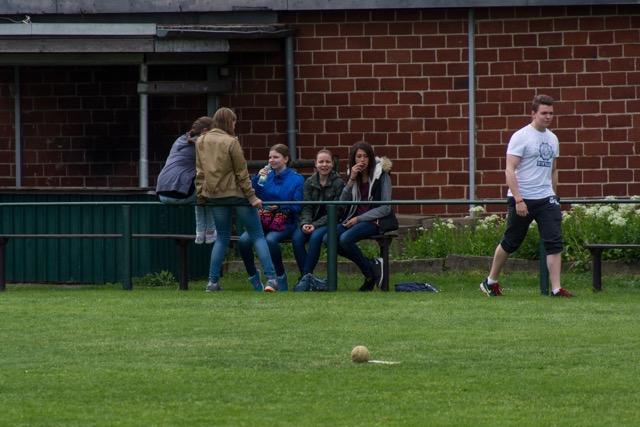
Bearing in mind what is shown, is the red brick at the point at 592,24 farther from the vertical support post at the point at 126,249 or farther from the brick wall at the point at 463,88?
the vertical support post at the point at 126,249

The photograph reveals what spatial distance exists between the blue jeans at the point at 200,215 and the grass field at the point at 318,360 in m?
1.12

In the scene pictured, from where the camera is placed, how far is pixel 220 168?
14078 millimetres

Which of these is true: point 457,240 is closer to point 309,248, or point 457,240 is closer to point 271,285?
point 309,248

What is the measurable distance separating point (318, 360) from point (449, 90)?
407 inches

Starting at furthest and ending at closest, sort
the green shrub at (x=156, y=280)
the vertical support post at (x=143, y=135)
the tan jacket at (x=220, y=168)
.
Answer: the vertical support post at (x=143, y=135)
the green shrub at (x=156, y=280)
the tan jacket at (x=220, y=168)

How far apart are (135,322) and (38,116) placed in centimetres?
939

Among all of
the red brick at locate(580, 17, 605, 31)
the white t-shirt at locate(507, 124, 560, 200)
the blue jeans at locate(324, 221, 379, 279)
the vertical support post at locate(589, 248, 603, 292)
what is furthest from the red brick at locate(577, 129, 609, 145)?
the white t-shirt at locate(507, 124, 560, 200)

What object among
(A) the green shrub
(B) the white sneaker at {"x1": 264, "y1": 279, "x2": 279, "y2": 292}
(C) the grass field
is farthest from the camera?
(A) the green shrub

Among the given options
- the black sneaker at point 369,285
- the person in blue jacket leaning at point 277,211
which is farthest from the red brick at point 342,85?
the black sneaker at point 369,285

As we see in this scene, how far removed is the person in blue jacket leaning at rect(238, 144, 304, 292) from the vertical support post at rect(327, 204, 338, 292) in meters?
0.50

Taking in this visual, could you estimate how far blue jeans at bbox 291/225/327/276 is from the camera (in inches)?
558

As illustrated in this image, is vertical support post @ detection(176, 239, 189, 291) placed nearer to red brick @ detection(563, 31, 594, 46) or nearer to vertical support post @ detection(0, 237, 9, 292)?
vertical support post @ detection(0, 237, 9, 292)

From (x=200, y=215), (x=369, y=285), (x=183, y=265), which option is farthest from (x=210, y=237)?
(x=369, y=285)

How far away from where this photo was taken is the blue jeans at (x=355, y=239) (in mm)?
14281
